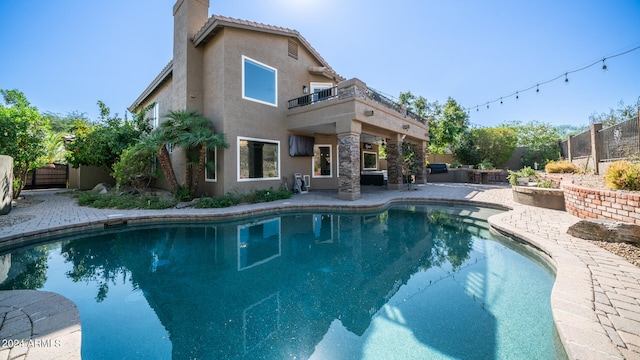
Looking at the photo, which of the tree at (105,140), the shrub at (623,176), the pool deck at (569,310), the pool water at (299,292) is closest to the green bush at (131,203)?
the pool water at (299,292)

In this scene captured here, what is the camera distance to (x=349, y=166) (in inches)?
363

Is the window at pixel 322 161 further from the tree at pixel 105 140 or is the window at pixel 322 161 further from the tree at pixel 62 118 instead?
the tree at pixel 62 118

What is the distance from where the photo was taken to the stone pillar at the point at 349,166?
30.0 ft

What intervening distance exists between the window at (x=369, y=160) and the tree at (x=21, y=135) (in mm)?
14947

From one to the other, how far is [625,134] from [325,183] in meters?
10.7

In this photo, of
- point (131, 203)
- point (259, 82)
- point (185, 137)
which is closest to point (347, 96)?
point (259, 82)

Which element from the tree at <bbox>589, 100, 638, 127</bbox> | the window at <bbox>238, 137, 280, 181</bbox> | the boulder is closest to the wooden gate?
the window at <bbox>238, 137, 280, 181</bbox>

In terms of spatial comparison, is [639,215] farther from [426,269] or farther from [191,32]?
[191,32]

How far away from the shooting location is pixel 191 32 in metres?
9.82

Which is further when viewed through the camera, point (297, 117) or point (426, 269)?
point (297, 117)

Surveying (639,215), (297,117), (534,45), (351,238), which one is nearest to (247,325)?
(351,238)

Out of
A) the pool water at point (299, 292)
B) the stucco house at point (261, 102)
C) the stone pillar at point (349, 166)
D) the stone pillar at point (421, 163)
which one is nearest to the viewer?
the pool water at point (299, 292)

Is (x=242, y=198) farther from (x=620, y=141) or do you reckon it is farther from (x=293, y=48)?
(x=620, y=141)

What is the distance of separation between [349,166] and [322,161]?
3451 millimetres
